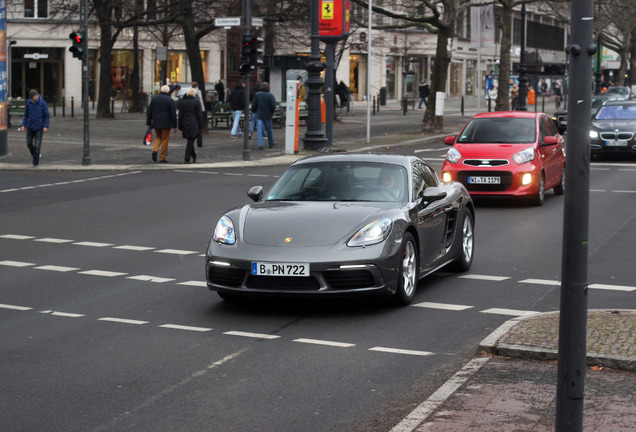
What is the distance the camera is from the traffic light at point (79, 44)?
92.3ft

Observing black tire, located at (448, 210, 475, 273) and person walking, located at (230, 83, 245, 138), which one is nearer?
black tire, located at (448, 210, 475, 273)

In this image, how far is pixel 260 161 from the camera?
28.3m

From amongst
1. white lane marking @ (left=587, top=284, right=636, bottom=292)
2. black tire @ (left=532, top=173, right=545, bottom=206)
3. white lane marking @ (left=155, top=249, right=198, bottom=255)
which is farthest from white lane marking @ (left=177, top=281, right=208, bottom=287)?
black tire @ (left=532, top=173, right=545, bottom=206)

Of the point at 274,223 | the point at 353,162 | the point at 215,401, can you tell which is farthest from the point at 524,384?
the point at 353,162

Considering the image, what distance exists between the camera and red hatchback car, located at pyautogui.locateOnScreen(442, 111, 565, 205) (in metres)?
18.6

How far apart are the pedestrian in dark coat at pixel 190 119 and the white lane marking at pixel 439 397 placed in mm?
20210

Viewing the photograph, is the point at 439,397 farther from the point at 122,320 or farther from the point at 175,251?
the point at 175,251

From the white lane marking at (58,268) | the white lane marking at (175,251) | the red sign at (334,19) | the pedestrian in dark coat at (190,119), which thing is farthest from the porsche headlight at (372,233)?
the red sign at (334,19)

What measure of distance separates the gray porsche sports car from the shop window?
61.6 metres

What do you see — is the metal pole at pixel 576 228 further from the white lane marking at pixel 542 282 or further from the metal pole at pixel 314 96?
the metal pole at pixel 314 96

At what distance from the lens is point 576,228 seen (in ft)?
16.8

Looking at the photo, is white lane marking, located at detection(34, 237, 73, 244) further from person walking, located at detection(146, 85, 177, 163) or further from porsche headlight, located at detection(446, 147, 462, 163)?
person walking, located at detection(146, 85, 177, 163)

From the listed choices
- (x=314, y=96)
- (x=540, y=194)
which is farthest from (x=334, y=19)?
(x=540, y=194)

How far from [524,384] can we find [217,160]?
22.0 metres
